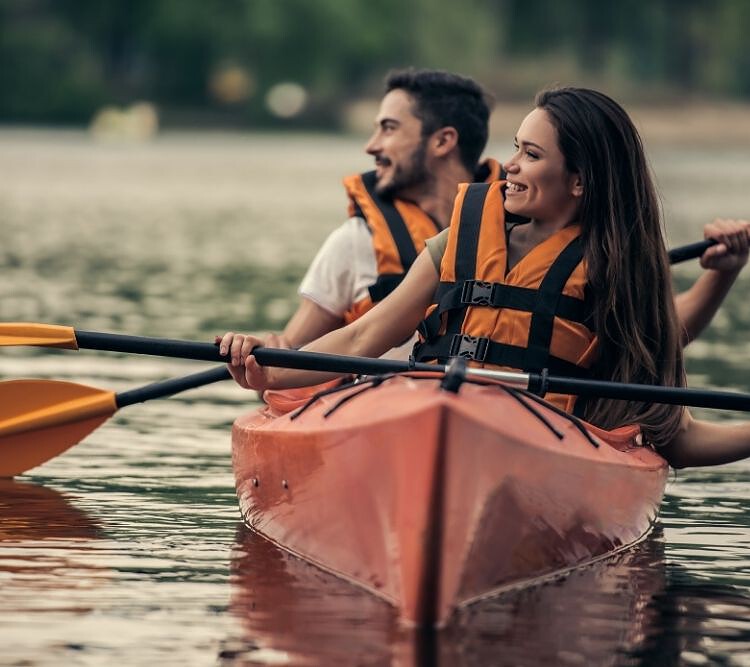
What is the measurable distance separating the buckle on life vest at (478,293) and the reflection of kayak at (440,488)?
1.44 feet

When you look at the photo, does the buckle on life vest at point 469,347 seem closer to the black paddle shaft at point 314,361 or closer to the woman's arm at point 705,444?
the black paddle shaft at point 314,361

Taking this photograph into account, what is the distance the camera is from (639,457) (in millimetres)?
6398

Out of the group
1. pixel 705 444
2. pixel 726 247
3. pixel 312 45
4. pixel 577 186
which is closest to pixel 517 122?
pixel 312 45

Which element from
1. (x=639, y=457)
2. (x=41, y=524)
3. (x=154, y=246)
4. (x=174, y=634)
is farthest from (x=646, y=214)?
(x=154, y=246)

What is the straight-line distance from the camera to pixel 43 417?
26.1ft

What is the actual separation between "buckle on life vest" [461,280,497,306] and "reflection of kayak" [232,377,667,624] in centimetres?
44

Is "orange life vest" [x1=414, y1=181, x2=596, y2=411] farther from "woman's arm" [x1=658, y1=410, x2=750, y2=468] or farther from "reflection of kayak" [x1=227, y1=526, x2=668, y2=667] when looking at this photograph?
"woman's arm" [x1=658, y1=410, x2=750, y2=468]

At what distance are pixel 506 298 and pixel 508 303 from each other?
0.02m

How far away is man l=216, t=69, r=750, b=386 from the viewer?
7.09 meters

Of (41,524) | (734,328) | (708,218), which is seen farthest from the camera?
(708,218)

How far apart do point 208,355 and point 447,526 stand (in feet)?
4.62

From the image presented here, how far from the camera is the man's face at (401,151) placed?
7.23 m

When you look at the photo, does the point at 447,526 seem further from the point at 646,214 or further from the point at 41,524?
the point at 41,524

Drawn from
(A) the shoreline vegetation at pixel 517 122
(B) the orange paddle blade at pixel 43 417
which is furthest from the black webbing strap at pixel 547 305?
(A) the shoreline vegetation at pixel 517 122
